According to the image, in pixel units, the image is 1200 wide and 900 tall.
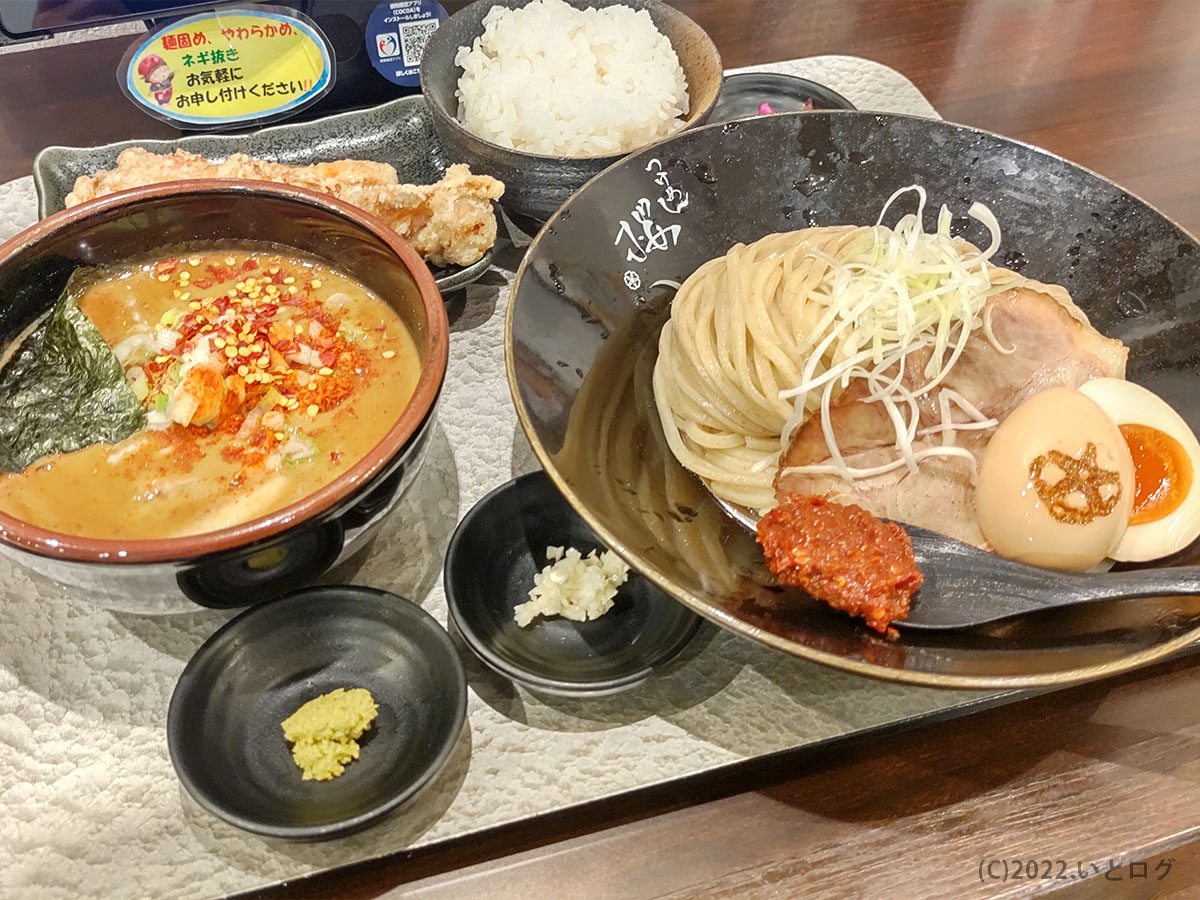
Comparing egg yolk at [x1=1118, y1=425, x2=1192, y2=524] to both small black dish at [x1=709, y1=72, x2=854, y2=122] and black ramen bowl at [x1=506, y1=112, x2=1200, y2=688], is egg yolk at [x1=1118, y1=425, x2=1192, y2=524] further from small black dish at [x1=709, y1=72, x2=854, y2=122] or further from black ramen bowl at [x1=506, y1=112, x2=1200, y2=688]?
small black dish at [x1=709, y1=72, x2=854, y2=122]

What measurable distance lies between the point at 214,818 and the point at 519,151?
1.76m

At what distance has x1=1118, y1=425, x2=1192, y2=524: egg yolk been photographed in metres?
1.73

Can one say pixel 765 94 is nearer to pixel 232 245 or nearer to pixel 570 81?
pixel 570 81

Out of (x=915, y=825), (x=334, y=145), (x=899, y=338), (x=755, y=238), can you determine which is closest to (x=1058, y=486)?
(x=899, y=338)

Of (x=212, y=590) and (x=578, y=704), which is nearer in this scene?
(x=212, y=590)

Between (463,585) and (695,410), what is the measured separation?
2.13 ft

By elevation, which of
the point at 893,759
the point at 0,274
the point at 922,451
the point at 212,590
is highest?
the point at 0,274

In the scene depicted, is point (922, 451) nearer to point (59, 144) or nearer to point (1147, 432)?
point (1147, 432)

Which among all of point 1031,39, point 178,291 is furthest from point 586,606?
point 1031,39

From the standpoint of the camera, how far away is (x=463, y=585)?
1741 millimetres

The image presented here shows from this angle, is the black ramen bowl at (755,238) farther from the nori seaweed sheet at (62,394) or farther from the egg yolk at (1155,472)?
the nori seaweed sheet at (62,394)

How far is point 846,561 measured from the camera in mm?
1507

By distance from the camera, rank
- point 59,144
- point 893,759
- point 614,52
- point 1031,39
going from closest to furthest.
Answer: point 893,759 → point 614,52 → point 59,144 → point 1031,39

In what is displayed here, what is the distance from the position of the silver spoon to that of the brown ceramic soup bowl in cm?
99
